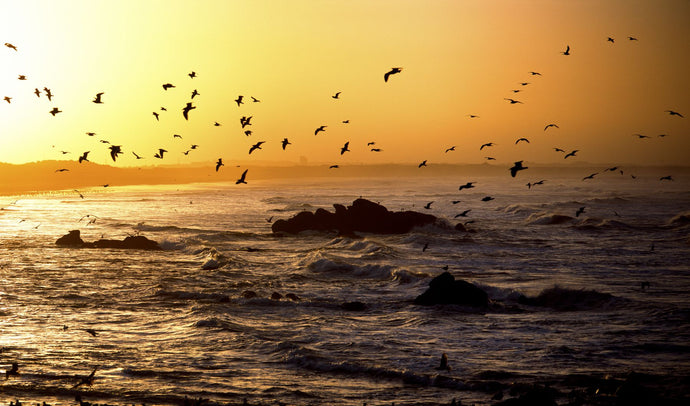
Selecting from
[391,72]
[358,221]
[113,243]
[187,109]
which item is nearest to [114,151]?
[187,109]

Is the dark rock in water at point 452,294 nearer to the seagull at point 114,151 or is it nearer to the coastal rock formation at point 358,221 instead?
the seagull at point 114,151

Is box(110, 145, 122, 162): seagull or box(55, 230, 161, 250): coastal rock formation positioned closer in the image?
box(110, 145, 122, 162): seagull

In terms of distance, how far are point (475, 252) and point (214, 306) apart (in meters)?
20.8

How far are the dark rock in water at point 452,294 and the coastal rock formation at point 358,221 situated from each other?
2633 centimetres

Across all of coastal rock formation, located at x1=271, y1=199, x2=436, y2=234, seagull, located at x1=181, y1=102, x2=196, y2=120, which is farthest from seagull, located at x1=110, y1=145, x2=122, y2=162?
coastal rock formation, located at x1=271, y1=199, x2=436, y2=234

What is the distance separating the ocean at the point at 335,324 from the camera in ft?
45.4

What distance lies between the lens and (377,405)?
41.5ft

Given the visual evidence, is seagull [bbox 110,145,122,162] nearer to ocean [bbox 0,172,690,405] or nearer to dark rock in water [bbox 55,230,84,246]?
ocean [bbox 0,172,690,405]

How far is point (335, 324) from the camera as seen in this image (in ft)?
65.2

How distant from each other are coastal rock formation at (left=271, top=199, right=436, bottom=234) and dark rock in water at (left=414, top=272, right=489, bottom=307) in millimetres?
26332

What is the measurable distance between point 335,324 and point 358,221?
3047 centimetres

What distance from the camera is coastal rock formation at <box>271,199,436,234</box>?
49812 millimetres

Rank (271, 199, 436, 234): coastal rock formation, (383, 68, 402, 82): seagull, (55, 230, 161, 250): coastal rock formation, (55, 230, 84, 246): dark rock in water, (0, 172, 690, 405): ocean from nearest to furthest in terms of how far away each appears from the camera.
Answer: (0, 172, 690, 405): ocean, (383, 68, 402, 82): seagull, (55, 230, 161, 250): coastal rock formation, (55, 230, 84, 246): dark rock in water, (271, 199, 436, 234): coastal rock formation

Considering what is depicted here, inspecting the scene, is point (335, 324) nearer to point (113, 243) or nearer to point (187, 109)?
point (187, 109)
